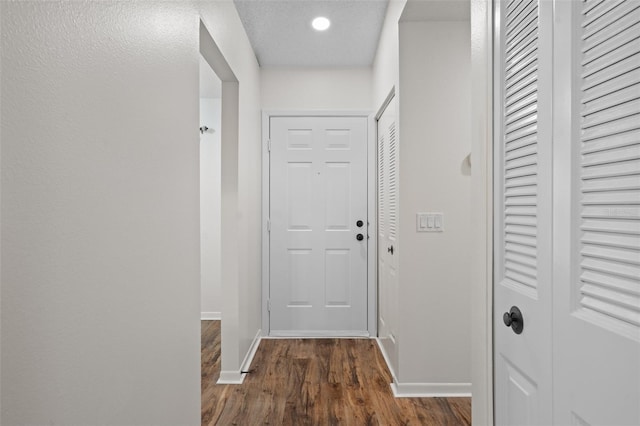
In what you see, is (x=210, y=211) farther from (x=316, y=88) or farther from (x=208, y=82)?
(x=316, y=88)

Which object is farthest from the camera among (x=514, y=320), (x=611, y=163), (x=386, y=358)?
(x=386, y=358)

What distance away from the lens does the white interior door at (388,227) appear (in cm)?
287

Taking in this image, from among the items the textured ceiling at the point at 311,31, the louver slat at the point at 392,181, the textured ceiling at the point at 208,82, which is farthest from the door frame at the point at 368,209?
the louver slat at the point at 392,181

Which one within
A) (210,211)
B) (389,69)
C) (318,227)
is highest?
(389,69)

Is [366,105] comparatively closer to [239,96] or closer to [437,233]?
[239,96]

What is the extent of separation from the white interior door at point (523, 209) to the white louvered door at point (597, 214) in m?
0.05

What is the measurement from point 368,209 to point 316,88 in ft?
4.05

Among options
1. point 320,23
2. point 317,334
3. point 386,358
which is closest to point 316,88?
point 320,23

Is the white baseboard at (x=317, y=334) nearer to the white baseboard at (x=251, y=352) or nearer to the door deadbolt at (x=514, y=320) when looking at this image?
the white baseboard at (x=251, y=352)

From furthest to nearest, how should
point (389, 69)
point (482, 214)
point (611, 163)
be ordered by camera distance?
point (389, 69), point (482, 214), point (611, 163)

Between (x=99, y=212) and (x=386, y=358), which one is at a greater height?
(x=99, y=212)

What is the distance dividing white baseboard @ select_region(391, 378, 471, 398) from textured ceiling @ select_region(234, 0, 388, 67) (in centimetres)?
250

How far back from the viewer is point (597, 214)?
31.0 inches

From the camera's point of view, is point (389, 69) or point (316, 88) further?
point (316, 88)
